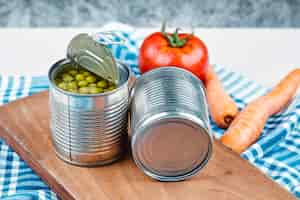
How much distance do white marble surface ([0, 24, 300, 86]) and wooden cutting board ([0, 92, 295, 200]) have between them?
1.91 feet

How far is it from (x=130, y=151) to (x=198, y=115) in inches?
8.1

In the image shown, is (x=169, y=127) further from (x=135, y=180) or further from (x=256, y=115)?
(x=256, y=115)

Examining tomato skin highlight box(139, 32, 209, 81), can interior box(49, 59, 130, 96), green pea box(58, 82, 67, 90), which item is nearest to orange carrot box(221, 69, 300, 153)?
tomato skin highlight box(139, 32, 209, 81)

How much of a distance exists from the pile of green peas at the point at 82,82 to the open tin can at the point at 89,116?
0.05 ft

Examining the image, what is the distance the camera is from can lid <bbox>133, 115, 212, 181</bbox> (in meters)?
1.16

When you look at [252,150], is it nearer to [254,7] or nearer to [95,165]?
[95,165]

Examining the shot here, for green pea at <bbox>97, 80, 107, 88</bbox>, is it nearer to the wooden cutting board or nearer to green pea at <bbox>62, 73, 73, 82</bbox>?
green pea at <bbox>62, 73, 73, 82</bbox>

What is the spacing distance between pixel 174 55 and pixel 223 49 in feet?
1.57

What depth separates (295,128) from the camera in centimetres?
154

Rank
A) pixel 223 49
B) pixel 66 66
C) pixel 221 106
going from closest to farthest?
1. pixel 66 66
2. pixel 221 106
3. pixel 223 49

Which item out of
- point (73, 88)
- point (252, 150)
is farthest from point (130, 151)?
point (252, 150)

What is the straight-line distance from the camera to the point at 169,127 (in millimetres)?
1161

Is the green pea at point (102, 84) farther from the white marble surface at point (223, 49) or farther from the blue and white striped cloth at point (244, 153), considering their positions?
the white marble surface at point (223, 49)

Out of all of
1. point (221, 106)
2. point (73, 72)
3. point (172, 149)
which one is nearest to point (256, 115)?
point (221, 106)
